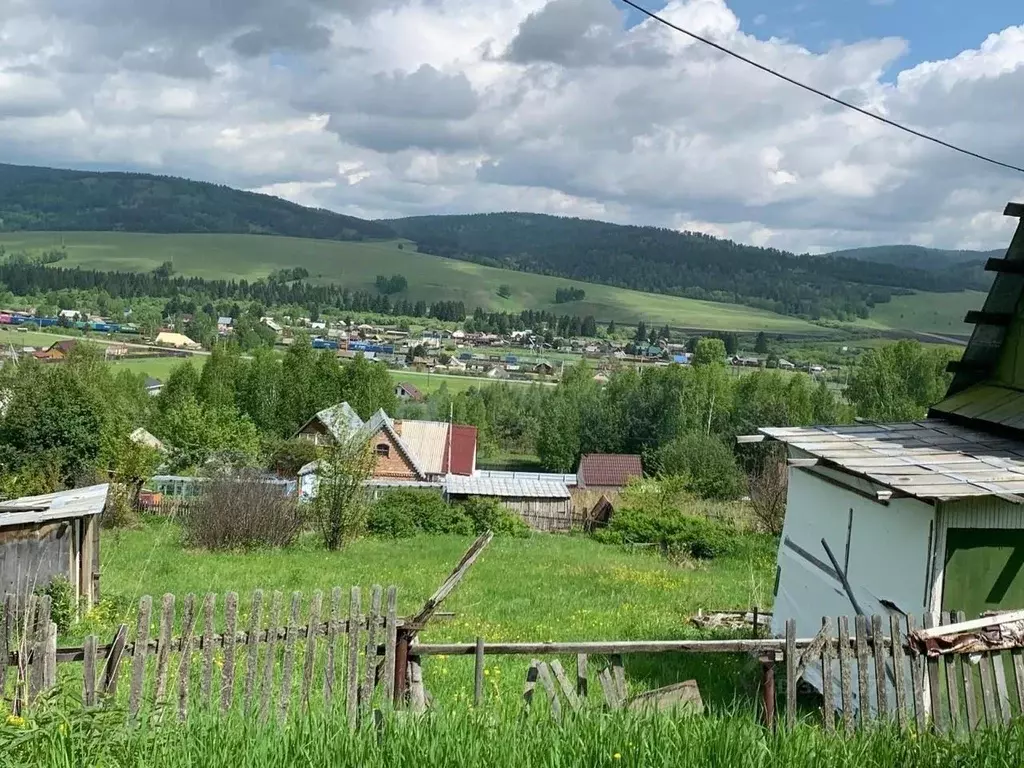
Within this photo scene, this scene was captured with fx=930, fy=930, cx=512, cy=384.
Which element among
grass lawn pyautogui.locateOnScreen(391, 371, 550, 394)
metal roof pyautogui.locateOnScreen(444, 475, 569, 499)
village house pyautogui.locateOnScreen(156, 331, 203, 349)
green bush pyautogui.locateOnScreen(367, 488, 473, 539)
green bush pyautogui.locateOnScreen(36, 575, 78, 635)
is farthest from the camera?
village house pyautogui.locateOnScreen(156, 331, 203, 349)

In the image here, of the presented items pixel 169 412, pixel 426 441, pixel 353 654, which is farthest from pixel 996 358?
pixel 169 412

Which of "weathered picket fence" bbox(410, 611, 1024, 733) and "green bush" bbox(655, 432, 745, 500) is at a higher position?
"weathered picket fence" bbox(410, 611, 1024, 733)

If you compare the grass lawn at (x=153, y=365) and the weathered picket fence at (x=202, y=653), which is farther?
the grass lawn at (x=153, y=365)

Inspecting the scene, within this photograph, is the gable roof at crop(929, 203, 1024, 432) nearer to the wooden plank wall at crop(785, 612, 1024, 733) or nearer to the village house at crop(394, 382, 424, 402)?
the wooden plank wall at crop(785, 612, 1024, 733)

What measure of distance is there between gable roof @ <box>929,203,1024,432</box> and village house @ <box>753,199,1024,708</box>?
0.02m

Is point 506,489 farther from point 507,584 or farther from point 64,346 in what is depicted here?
point 64,346

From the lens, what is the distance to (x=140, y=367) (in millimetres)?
112562

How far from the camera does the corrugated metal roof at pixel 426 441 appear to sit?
60250mm

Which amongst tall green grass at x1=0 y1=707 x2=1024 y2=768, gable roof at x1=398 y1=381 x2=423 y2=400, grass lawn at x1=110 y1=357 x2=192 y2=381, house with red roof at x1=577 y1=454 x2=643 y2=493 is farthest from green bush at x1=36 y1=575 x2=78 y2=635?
grass lawn at x1=110 y1=357 x2=192 y2=381

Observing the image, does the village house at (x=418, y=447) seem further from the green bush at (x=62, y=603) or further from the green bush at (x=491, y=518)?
the green bush at (x=62, y=603)

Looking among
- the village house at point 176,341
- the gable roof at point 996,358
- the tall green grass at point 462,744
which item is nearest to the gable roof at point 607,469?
the gable roof at point 996,358

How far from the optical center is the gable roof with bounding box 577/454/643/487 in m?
66.2

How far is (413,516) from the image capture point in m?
35.8

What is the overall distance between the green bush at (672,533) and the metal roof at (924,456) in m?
20.0
